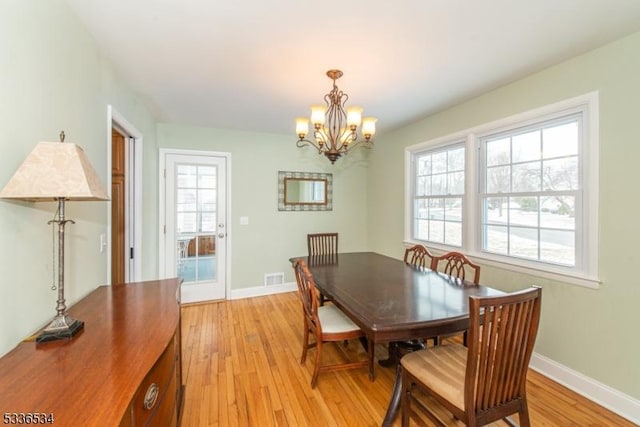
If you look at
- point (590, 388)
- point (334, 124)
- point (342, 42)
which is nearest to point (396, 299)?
point (334, 124)

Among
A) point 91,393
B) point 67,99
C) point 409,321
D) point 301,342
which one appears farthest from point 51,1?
point 301,342

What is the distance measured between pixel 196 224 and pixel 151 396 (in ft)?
10.2

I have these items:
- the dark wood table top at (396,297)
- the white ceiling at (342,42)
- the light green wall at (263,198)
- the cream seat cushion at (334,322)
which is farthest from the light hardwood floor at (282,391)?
the white ceiling at (342,42)

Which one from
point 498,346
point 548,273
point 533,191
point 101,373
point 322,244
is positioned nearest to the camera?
point 101,373

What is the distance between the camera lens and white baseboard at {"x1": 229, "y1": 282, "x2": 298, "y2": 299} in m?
4.06

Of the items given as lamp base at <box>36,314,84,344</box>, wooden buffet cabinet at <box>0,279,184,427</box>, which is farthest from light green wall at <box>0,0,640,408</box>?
wooden buffet cabinet at <box>0,279,184,427</box>

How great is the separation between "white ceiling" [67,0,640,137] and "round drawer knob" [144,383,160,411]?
5.90 feet

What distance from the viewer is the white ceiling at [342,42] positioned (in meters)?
1.57

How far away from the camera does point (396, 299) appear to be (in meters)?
1.78

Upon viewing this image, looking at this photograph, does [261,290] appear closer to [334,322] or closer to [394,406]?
[334,322]

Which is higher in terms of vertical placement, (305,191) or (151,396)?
(305,191)

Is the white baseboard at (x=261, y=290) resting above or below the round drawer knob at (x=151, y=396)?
below

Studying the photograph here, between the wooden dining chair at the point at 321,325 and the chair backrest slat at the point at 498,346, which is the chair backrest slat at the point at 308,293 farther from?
the chair backrest slat at the point at 498,346

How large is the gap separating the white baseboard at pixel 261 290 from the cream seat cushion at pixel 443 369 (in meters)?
2.88
